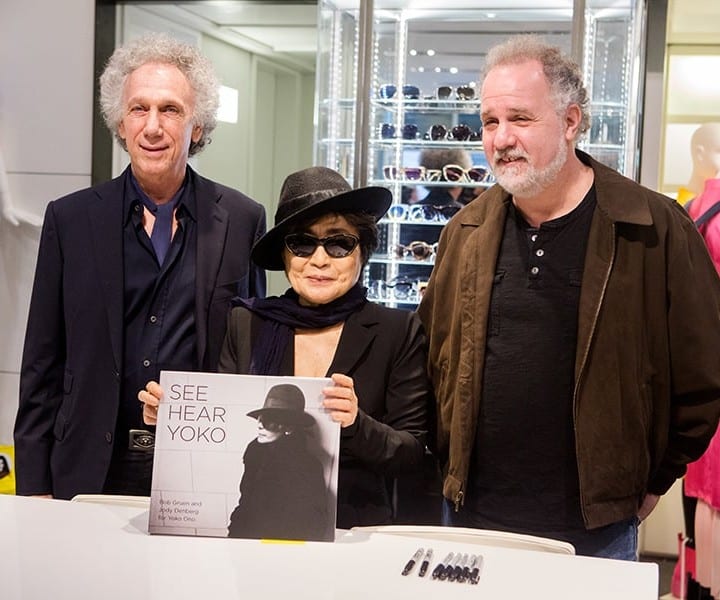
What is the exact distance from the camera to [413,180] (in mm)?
4605

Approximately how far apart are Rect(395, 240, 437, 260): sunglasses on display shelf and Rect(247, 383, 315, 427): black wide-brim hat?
116 inches

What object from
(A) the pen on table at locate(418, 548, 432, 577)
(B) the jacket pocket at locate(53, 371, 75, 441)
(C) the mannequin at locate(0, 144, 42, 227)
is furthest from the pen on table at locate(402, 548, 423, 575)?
(C) the mannequin at locate(0, 144, 42, 227)

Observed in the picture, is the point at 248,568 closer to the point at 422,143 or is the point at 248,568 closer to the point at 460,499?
the point at 460,499

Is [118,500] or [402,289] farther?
[402,289]

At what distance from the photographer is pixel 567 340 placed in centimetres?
212

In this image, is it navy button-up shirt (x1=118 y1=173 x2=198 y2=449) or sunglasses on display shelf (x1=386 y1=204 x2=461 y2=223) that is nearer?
navy button-up shirt (x1=118 y1=173 x2=198 y2=449)

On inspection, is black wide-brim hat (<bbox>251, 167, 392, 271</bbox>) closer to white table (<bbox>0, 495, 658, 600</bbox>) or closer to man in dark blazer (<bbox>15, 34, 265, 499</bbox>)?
man in dark blazer (<bbox>15, 34, 265, 499</bbox>)

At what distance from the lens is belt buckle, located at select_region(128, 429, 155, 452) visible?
2197 mm

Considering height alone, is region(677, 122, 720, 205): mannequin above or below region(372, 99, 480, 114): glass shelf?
below

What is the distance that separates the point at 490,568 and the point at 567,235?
2.81ft

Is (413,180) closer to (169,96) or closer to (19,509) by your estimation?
(169,96)

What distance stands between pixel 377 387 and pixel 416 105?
2840mm

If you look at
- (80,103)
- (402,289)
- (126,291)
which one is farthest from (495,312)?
(80,103)

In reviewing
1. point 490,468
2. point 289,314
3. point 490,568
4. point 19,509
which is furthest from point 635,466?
point 19,509
